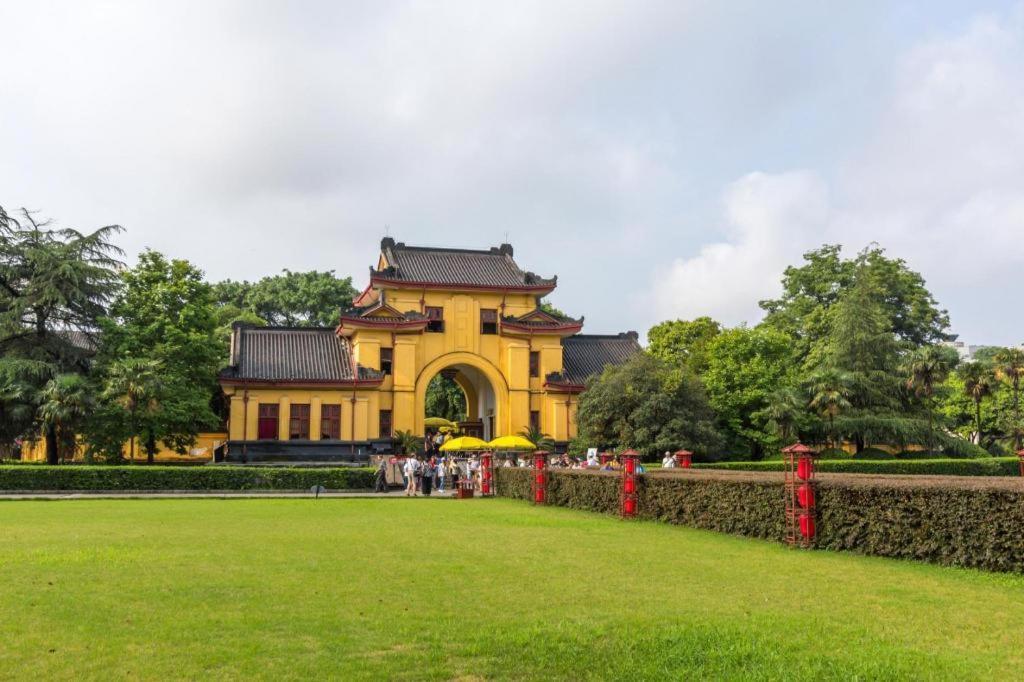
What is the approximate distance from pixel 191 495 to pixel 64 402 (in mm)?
8966

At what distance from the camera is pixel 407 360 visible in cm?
4759

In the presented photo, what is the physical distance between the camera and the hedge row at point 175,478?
108ft

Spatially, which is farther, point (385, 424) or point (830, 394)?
point (385, 424)

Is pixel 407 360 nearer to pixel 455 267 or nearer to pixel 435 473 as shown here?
pixel 455 267

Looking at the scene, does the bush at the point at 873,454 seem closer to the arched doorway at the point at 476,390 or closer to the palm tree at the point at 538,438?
the palm tree at the point at 538,438

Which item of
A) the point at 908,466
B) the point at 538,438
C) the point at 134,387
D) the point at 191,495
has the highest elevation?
the point at 134,387

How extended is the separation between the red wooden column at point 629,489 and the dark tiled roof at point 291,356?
25666 millimetres

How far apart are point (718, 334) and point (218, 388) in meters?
25.5

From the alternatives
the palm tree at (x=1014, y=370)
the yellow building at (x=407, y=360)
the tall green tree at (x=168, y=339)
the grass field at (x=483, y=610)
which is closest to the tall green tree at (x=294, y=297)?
the yellow building at (x=407, y=360)

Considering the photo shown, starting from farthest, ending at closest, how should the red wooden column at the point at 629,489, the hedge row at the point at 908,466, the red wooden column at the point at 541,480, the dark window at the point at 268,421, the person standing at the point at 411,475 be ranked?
the dark window at the point at 268,421, the hedge row at the point at 908,466, the person standing at the point at 411,475, the red wooden column at the point at 541,480, the red wooden column at the point at 629,489

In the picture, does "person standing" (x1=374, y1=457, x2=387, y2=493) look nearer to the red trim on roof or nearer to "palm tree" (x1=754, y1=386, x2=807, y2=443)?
the red trim on roof

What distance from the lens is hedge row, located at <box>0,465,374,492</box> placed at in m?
32.9

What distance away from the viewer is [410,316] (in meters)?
47.7

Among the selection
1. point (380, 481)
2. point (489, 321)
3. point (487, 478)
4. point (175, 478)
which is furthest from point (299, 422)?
point (487, 478)
